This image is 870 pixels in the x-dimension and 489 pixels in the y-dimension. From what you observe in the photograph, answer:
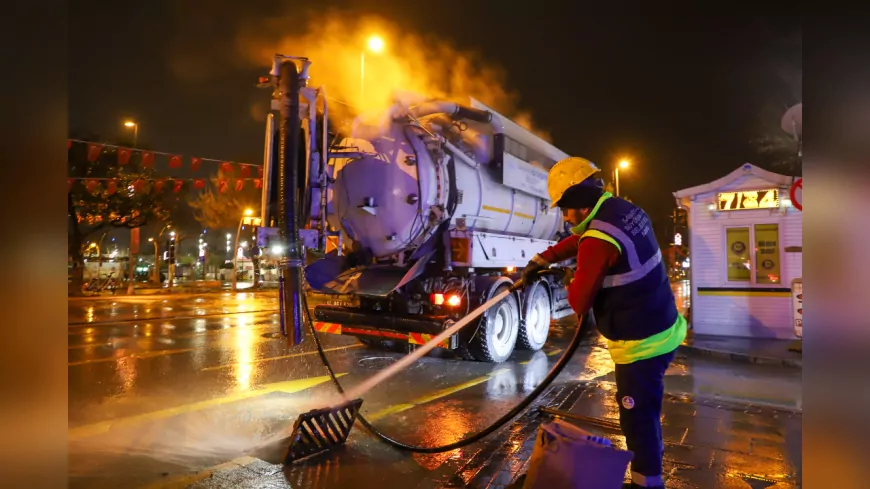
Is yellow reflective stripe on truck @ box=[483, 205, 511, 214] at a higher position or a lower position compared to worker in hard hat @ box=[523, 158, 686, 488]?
higher

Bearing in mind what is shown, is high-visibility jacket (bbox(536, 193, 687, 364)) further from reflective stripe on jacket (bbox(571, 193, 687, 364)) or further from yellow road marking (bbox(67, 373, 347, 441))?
yellow road marking (bbox(67, 373, 347, 441))

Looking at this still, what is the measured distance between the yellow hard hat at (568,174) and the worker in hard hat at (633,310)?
0.25 metres

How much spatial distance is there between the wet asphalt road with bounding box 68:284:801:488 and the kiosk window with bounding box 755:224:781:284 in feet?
9.55

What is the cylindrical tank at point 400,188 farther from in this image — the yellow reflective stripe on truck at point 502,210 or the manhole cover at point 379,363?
the manhole cover at point 379,363

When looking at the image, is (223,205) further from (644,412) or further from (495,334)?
(644,412)

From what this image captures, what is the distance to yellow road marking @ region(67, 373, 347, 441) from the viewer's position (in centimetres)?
480

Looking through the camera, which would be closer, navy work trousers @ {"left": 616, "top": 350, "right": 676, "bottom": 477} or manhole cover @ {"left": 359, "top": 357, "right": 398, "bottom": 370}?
navy work trousers @ {"left": 616, "top": 350, "right": 676, "bottom": 477}

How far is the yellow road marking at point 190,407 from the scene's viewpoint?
189 inches

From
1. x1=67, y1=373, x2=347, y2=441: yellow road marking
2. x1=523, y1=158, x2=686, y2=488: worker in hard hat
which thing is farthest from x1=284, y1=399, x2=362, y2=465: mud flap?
x1=523, y1=158, x2=686, y2=488: worker in hard hat
